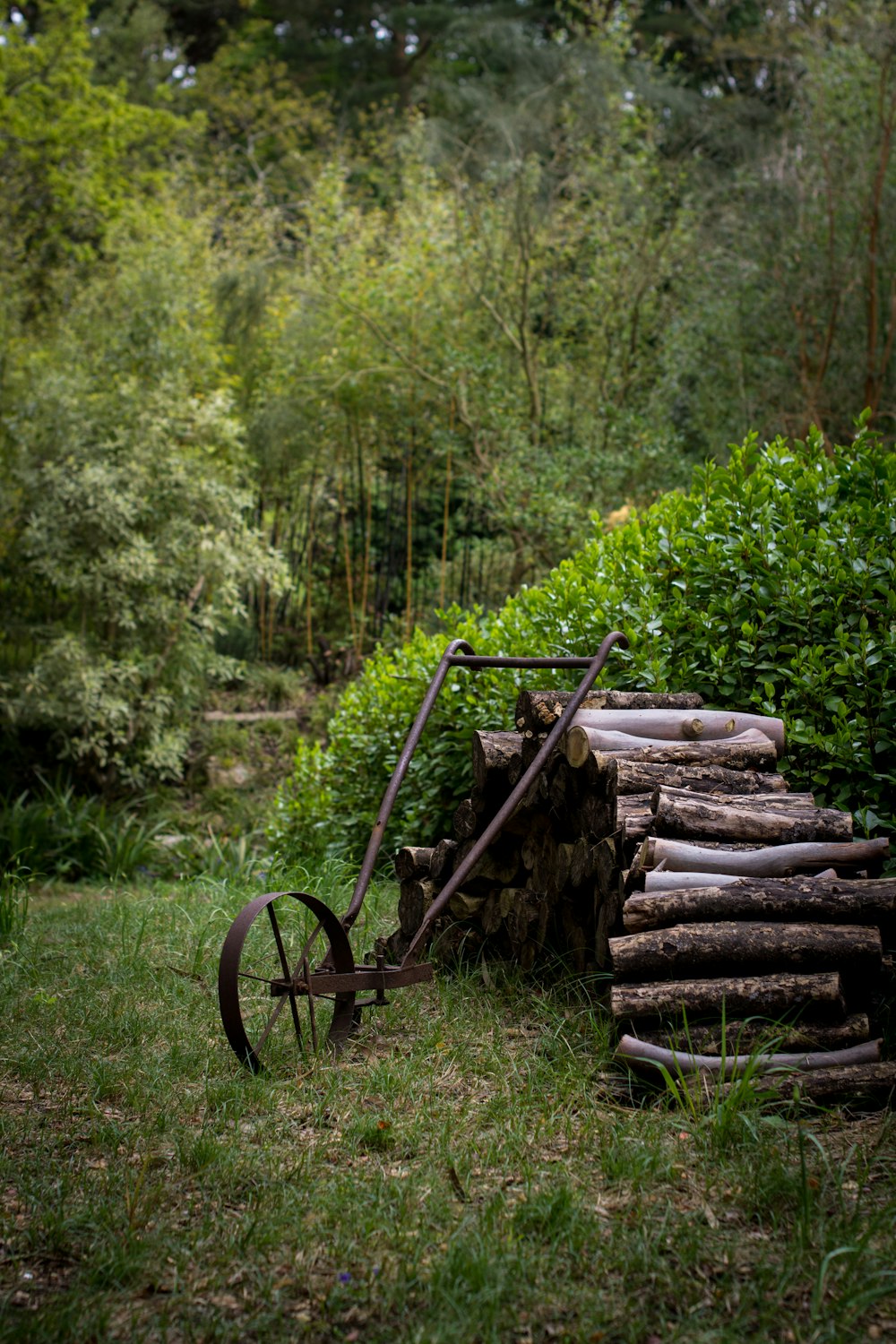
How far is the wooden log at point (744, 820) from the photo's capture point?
2.63 metres

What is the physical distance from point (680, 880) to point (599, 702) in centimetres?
82

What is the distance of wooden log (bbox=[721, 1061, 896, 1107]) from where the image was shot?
2.30m

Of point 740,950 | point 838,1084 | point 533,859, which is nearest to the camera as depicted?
point 838,1084

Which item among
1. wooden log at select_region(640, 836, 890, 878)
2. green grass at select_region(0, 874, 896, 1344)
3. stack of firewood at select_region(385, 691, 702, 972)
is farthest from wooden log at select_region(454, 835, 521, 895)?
wooden log at select_region(640, 836, 890, 878)

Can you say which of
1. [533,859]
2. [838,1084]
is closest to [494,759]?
[533,859]

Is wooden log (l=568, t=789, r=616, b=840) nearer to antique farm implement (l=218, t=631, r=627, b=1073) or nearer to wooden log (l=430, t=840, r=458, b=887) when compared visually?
antique farm implement (l=218, t=631, r=627, b=1073)

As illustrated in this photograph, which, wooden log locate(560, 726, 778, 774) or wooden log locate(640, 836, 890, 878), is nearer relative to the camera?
wooden log locate(640, 836, 890, 878)

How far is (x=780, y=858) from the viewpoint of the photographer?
261cm

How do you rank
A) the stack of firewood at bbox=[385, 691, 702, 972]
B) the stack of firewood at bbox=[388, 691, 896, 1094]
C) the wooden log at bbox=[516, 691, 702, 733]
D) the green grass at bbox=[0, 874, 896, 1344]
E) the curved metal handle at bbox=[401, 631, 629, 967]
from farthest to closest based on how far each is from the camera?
the wooden log at bbox=[516, 691, 702, 733] < the stack of firewood at bbox=[385, 691, 702, 972] < the curved metal handle at bbox=[401, 631, 629, 967] < the stack of firewood at bbox=[388, 691, 896, 1094] < the green grass at bbox=[0, 874, 896, 1344]

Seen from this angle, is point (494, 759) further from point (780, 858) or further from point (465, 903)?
point (780, 858)

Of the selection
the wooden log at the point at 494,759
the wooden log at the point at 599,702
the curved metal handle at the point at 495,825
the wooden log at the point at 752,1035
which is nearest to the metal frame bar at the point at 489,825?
the curved metal handle at the point at 495,825

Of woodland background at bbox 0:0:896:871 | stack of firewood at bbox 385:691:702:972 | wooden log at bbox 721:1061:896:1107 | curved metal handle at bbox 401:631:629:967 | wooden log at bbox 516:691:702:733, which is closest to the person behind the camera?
wooden log at bbox 721:1061:896:1107

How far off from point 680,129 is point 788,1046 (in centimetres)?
1194

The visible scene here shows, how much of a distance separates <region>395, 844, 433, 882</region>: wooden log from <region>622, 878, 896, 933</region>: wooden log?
3.25 ft
